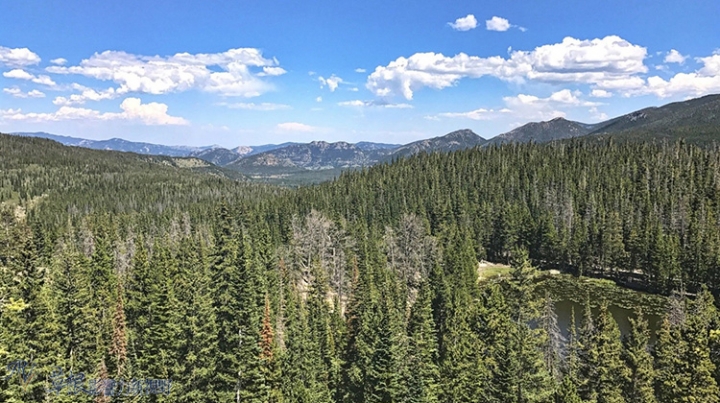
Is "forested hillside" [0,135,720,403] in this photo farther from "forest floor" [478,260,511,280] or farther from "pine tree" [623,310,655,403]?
"forest floor" [478,260,511,280]

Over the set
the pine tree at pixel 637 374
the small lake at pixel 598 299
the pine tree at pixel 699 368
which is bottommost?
the small lake at pixel 598 299

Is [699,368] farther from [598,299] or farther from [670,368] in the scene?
[598,299]

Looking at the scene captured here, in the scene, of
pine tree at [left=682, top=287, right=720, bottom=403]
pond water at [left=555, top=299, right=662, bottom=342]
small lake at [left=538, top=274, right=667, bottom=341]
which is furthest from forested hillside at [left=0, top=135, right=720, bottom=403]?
small lake at [left=538, top=274, right=667, bottom=341]

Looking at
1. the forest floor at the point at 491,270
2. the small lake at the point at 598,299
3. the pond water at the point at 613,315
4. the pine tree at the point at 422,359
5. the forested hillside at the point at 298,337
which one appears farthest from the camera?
the forest floor at the point at 491,270

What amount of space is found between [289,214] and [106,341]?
107585mm

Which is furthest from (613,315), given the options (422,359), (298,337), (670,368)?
(298,337)

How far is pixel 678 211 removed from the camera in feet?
476

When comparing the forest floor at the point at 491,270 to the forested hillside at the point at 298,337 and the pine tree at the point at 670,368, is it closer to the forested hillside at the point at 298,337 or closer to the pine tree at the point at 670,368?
the forested hillside at the point at 298,337

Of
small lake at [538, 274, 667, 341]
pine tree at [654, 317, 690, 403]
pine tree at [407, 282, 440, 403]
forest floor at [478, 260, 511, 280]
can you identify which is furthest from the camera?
forest floor at [478, 260, 511, 280]

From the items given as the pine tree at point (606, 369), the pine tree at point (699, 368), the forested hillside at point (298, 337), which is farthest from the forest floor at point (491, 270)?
the pine tree at point (699, 368)

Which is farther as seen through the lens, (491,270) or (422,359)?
(491,270)

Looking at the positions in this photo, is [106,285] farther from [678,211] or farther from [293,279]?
[678,211]

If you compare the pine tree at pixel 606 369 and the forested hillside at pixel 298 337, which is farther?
the pine tree at pixel 606 369

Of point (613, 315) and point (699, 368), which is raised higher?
point (699, 368)
